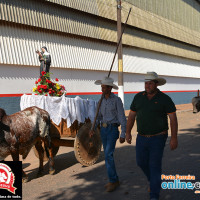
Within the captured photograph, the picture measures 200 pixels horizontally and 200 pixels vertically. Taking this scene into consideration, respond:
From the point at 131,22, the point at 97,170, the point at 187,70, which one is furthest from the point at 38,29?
the point at 187,70

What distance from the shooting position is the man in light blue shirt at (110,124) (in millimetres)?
5504

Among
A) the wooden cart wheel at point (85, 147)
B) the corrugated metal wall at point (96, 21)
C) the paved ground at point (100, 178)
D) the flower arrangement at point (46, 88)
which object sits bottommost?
the paved ground at point (100, 178)

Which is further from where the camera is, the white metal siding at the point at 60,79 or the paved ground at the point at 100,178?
the white metal siding at the point at 60,79

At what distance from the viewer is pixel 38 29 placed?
17.1m

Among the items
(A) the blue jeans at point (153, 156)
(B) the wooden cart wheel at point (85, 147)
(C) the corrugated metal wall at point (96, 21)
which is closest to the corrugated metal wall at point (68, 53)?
(C) the corrugated metal wall at point (96, 21)

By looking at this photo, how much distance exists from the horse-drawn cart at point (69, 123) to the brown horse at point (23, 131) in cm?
42

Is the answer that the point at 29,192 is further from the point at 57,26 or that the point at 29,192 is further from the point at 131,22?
the point at 131,22

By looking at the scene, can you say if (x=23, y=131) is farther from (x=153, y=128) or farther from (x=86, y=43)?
(x=86, y=43)

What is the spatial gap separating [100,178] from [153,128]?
7.32ft

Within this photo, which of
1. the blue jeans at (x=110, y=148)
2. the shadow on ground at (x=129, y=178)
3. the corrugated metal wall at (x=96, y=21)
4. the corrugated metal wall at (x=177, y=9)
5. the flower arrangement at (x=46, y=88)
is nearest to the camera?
the shadow on ground at (x=129, y=178)

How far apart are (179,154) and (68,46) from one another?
1312cm

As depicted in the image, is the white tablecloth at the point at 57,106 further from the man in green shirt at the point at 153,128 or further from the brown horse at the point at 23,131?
the man in green shirt at the point at 153,128

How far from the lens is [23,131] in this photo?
20.6 ft

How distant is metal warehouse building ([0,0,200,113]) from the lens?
1568 centimetres
